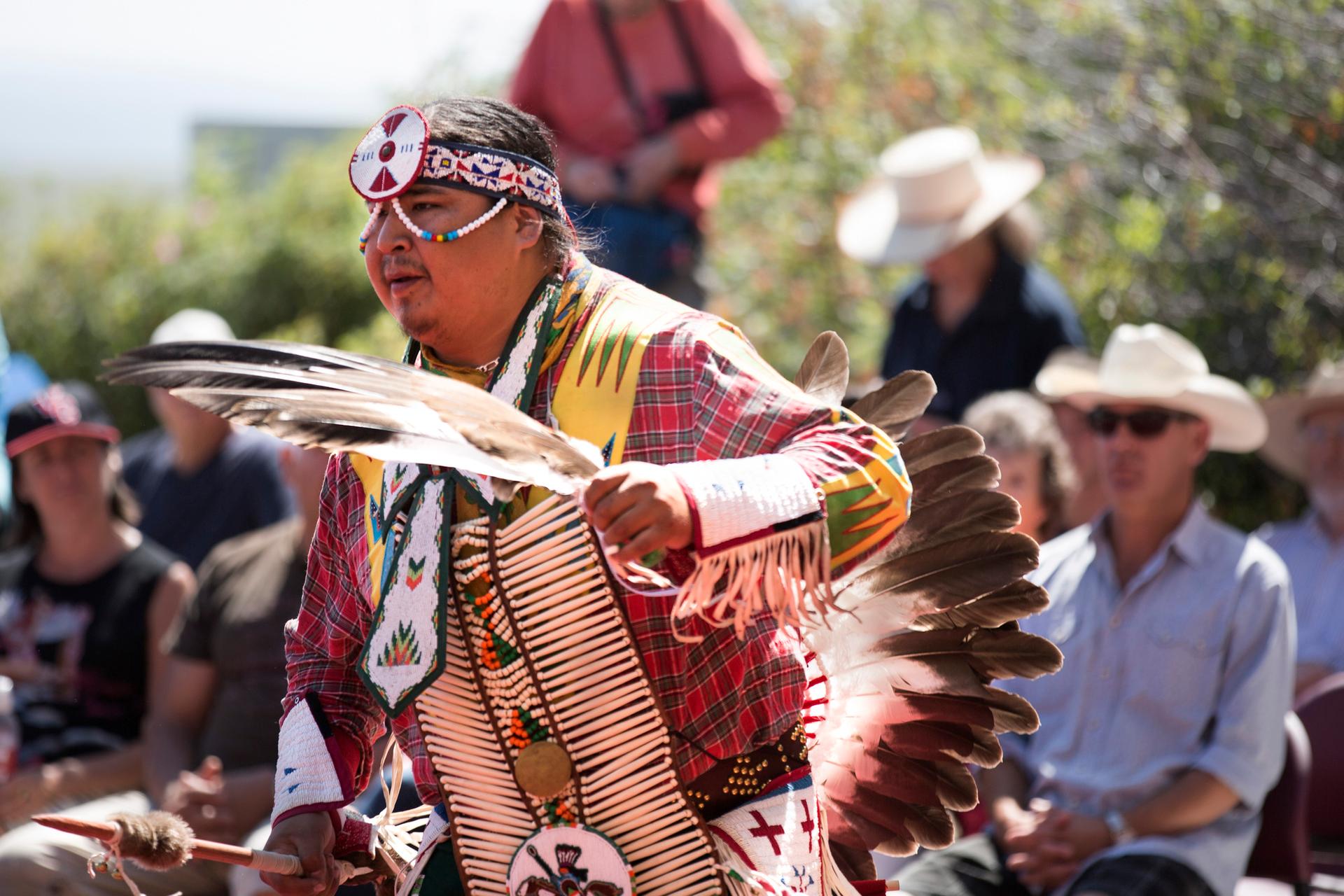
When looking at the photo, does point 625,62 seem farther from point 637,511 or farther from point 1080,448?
point 637,511

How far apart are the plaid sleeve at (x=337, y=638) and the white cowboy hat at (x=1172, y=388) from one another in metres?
2.74

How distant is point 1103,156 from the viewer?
732 cm

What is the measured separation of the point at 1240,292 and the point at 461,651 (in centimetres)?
488

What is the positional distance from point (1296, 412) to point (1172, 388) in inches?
47.9

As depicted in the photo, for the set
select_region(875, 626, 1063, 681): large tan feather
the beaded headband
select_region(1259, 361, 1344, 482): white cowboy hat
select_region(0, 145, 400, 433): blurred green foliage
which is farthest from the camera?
select_region(0, 145, 400, 433): blurred green foliage

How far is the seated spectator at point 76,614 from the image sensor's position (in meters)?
5.32

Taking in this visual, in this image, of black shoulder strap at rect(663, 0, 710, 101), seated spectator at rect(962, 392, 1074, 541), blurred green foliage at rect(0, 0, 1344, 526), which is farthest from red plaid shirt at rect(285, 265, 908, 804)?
black shoulder strap at rect(663, 0, 710, 101)

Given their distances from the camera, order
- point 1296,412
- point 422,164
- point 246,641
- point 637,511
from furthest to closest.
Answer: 1. point 1296,412
2. point 246,641
3. point 422,164
4. point 637,511

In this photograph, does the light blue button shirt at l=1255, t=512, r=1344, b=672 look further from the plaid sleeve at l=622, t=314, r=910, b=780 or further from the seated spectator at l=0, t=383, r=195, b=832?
the seated spectator at l=0, t=383, r=195, b=832

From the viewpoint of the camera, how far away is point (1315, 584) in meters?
5.55

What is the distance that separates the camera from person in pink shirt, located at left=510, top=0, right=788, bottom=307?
6758mm

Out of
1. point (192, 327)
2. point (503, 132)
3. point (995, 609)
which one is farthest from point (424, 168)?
point (192, 327)

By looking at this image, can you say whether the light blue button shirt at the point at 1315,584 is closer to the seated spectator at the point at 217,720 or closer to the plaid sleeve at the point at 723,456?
the seated spectator at the point at 217,720

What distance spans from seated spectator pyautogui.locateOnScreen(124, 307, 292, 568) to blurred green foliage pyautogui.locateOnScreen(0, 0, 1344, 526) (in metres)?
1.48
